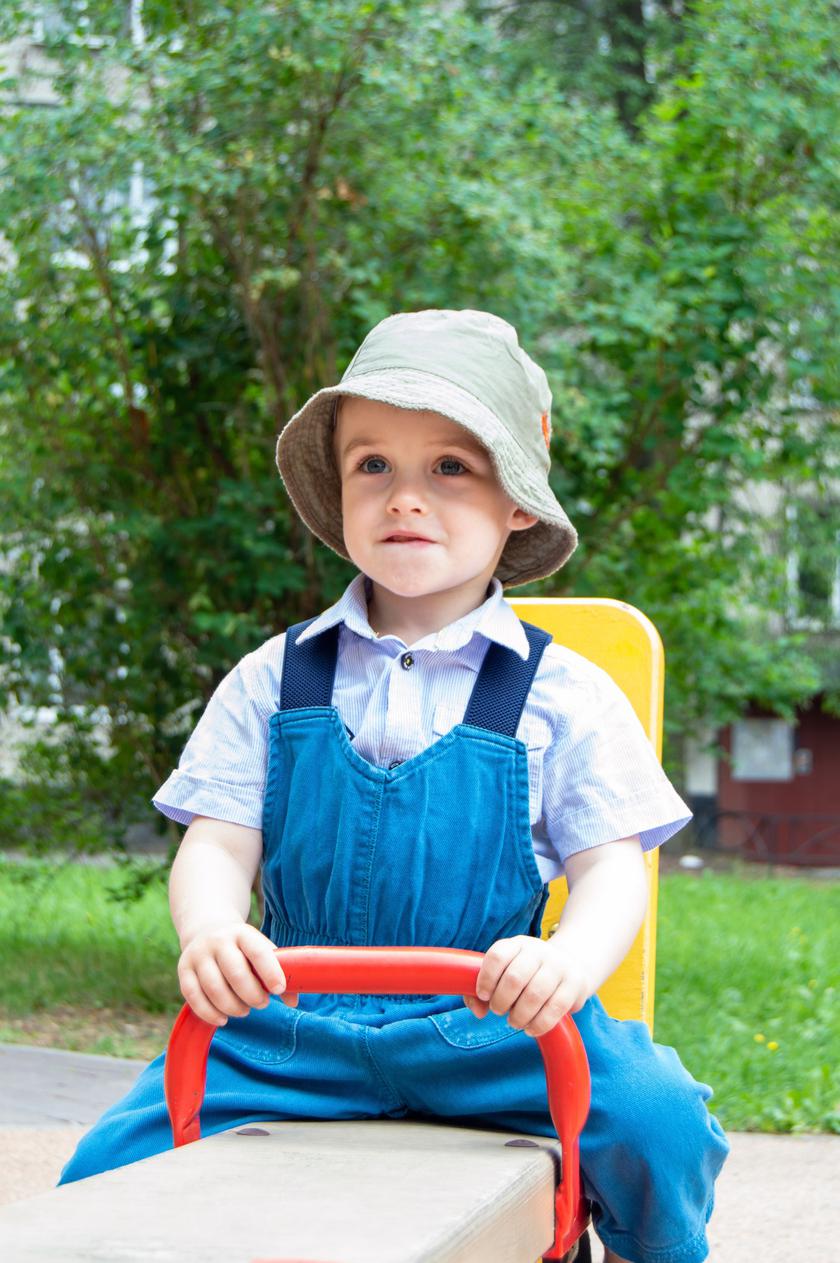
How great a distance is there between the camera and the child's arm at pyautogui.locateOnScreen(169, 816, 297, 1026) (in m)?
1.63

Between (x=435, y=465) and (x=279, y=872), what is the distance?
1.85 ft

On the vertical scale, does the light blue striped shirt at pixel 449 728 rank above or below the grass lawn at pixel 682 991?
above

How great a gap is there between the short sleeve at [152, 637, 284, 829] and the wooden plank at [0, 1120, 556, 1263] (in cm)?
43

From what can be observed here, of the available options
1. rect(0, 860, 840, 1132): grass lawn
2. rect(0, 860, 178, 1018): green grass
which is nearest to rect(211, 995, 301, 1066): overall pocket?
rect(0, 860, 840, 1132): grass lawn

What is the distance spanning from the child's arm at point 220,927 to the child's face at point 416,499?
1.31 feet

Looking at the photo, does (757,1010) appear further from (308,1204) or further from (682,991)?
(308,1204)

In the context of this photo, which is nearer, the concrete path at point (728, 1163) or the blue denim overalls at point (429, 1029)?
the blue denim overalls at point (429, 1029)

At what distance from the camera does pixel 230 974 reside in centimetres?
163

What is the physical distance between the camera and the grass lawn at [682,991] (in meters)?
4.60

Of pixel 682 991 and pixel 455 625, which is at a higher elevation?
pixel 455 625

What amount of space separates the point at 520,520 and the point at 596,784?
424mm

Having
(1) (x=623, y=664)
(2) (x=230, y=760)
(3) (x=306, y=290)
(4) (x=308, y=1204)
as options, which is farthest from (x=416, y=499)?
(3) (x=306, y=290)

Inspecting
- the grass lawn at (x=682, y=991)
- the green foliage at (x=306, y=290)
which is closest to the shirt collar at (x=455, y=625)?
the grass lawn at (x=682, y=991)

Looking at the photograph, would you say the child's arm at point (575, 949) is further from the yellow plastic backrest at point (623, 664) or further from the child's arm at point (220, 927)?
the yellow plastic backrest at point (623, 664)
